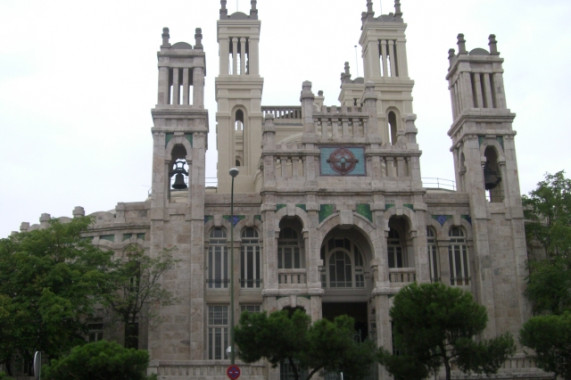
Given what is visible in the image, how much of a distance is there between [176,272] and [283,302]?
6051 mm

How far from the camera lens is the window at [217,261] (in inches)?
1682

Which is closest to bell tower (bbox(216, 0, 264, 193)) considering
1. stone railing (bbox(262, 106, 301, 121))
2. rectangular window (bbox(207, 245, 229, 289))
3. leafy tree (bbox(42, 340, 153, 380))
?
stone railing (bbox(262, 106, 301, 121))

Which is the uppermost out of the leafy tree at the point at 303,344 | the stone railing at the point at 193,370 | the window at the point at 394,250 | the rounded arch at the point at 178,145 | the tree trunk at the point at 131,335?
the rounded arch at the point at 178,145

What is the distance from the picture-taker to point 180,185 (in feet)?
143

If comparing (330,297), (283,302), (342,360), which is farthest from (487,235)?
(342,360)

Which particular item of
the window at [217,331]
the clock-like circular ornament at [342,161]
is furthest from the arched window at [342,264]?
the window at [217,331]

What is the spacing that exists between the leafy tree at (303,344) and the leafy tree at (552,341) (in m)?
7.55

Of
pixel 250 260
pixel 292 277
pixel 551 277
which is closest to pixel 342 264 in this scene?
pixel 292 277

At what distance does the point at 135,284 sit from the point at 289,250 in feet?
29.2

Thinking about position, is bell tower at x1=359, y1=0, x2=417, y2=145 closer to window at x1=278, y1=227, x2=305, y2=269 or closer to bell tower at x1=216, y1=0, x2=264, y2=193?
bell tower at x1=216, y1=0, x2=264, y2=193

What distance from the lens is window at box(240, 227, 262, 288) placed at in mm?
42844

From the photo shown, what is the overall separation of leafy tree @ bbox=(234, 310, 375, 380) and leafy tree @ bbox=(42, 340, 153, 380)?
4.42 m

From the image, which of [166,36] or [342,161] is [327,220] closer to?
[342,161]

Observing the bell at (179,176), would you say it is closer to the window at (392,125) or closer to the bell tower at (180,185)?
the bell tower at (180,185)
